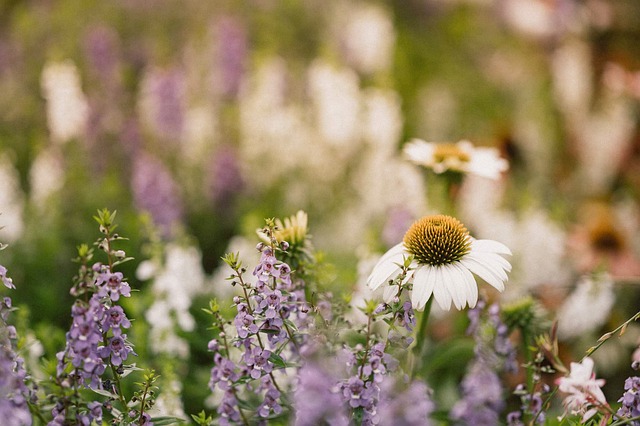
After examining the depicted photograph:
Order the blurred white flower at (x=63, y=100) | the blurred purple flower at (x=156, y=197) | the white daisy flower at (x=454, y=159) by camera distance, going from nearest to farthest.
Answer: the white daisy flower at (x=454, y=159) → the blurred purple flower at (x=156, y=197) → the blurred white flower at (x=63, y=100)

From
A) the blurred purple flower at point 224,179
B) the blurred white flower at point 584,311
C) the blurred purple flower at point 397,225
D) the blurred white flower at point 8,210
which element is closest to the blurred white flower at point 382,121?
the blurred purple flower at point 224,179

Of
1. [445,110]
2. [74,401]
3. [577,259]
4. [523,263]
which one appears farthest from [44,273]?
[445,110]

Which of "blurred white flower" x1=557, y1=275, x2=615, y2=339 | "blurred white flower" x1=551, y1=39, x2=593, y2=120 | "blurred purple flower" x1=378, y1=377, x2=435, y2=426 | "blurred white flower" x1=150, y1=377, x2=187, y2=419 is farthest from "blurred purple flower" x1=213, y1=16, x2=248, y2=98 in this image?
"blurred purple flower" x1=378, y1=377, x2=435, y2=426

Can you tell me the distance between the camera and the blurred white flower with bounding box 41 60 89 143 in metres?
3.53

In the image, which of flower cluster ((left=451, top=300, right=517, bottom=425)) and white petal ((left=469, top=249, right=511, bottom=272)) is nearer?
white petal ((left=469, top=249, right=511, bottom=272))

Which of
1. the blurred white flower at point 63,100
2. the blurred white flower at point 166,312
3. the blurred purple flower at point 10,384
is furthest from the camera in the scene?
the blurred white flower at point 63,100

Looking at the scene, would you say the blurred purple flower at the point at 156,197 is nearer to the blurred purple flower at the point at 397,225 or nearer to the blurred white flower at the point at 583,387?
the blurred purple flower at the point at 397,225

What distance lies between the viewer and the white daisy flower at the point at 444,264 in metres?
1.37

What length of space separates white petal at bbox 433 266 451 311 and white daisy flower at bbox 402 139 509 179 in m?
0.95

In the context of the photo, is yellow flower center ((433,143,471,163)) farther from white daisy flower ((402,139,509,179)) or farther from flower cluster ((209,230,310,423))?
flower cluster ((209,230,310,423))

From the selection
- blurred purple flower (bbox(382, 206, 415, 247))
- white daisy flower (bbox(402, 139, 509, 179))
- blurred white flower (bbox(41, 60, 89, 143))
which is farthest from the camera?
blurred white flower (bbox(41, 60, 89, 143))

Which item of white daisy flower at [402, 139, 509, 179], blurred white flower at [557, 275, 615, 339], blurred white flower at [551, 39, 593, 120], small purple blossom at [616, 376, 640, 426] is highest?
blurred white flower at [551, 39, 593, 120]

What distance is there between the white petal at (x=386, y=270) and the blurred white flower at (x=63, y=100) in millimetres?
2615

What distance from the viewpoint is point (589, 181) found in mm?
4684
